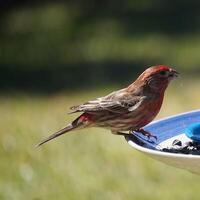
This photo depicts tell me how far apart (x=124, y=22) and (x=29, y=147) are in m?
7.28

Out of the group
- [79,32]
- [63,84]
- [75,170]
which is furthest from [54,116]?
[79,32]

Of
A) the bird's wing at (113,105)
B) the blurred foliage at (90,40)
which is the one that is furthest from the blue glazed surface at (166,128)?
the blurred foliage at (90,40)

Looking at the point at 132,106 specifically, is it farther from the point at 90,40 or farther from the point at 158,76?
the point at 90,40


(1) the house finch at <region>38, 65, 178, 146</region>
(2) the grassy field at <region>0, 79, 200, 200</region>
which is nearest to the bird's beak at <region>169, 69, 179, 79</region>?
(1) the house finch at <region>38, 65, 178, 146</region>

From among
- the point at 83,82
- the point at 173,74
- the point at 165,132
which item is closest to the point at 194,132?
the point at 165,132

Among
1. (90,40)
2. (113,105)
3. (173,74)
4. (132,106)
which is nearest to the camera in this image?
(173,74)

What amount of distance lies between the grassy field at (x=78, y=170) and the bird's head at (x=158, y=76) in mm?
2068

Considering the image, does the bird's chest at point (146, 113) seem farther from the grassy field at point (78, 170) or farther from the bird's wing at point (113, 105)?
the grassy field at point (78, 170)

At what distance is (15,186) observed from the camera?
7484 mm

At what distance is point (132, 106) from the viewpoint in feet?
18.7

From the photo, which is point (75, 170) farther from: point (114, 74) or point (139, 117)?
point (114, 74)

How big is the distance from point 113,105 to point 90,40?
8.85 metres

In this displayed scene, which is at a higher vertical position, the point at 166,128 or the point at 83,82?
the point at 166,128

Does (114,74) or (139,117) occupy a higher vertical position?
(139,117)
